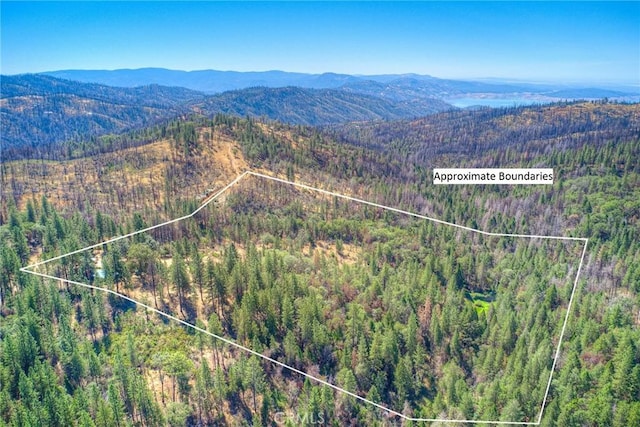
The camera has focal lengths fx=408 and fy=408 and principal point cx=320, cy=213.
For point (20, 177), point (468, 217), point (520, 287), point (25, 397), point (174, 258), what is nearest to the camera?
point (25, 397)

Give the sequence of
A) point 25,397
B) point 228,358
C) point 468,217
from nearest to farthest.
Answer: point 25,397 → point 228,358 → point 468,217

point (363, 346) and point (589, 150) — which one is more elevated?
point (589, 150)

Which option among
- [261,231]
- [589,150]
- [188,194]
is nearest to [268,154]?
[188,194]

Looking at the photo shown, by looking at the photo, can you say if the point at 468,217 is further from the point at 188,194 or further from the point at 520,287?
the point at 188,194

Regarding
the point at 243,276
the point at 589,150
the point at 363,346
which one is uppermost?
the point at 589,150

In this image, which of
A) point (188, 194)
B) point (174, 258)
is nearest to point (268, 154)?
point (188, 194)

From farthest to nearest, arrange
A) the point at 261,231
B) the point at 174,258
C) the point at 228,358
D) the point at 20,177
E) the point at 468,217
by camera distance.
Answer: the point at 20,177 → the point at 468,217 → the point at 261,231 → the point at 174,258 → the point at 228,358

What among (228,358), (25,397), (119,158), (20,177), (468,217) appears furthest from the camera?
(119,158)

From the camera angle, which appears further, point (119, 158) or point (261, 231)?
point (119, 158)

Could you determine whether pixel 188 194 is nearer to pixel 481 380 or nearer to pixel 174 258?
pixel 174 258
